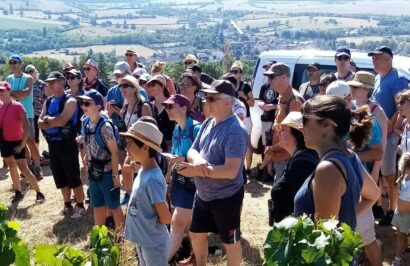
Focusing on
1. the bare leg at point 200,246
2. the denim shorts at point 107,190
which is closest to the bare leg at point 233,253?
the bare leg at point 200,246

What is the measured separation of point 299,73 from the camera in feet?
25.1

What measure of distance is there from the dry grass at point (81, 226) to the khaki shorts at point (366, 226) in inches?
34.0

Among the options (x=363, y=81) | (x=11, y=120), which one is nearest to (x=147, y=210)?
(x=363, y=81)

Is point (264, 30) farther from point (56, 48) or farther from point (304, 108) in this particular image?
point (304, 108)

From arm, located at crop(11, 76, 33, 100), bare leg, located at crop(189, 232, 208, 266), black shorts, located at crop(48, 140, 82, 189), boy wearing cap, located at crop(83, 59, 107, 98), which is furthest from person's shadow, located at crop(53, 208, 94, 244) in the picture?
arm, located at crop(11, 76, 33, 100)

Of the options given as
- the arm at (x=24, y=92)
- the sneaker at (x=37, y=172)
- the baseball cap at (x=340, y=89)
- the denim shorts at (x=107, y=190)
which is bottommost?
the sneaker at (x=37, y=172)

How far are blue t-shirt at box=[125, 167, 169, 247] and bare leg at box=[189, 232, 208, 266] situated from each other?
1.87ft

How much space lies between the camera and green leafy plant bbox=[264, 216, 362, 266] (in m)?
1.70

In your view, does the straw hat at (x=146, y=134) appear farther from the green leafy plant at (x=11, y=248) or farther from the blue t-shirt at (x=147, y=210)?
the green leafy plant at (x=11, y=248)

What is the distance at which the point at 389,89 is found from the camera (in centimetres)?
569

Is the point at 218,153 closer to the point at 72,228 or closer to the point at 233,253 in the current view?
the point at 233,253

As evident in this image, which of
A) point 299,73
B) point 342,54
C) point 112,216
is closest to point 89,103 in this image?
point 112,216

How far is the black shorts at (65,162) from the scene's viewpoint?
20.2 ft

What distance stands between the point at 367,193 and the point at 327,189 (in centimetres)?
68
